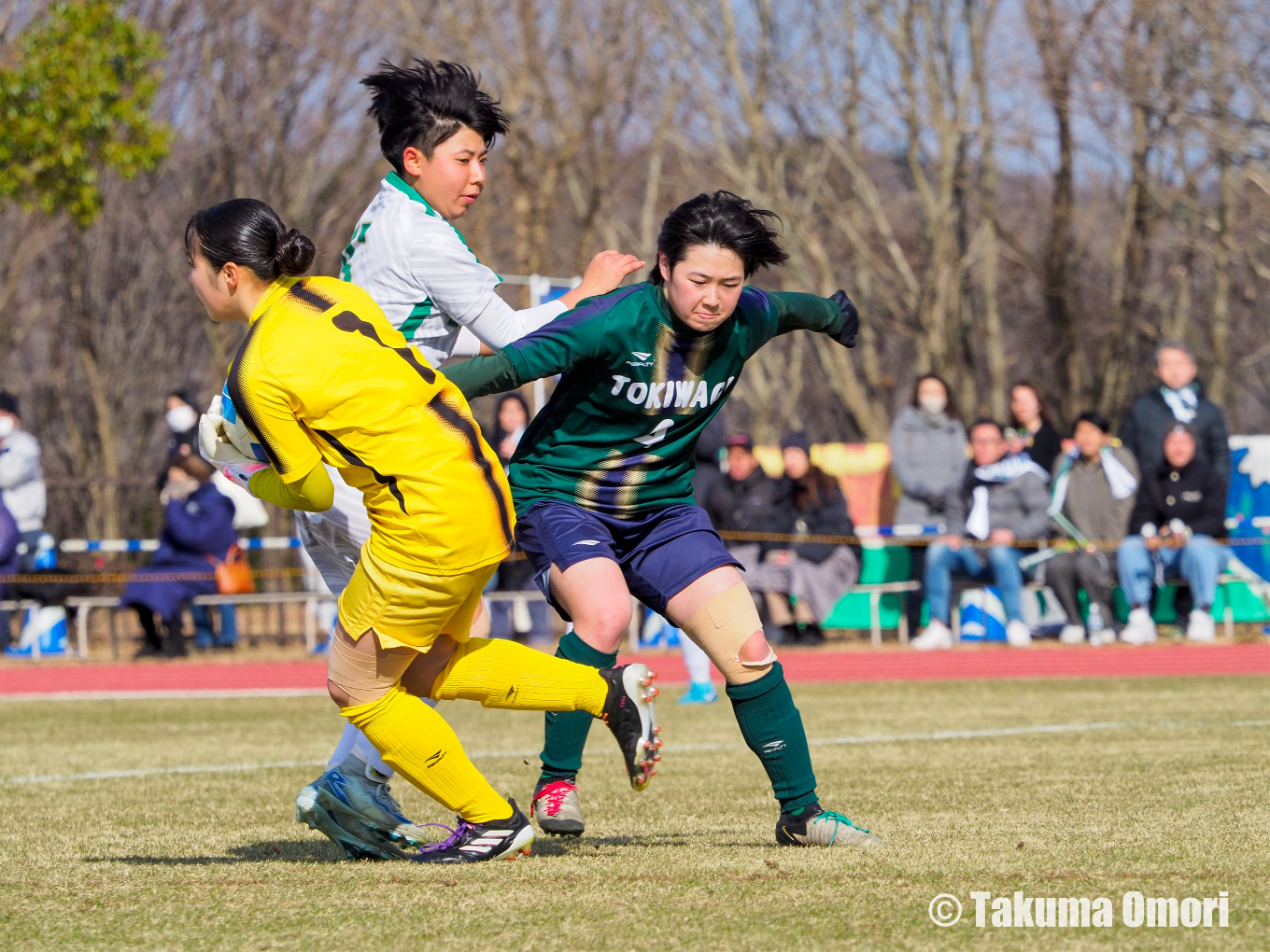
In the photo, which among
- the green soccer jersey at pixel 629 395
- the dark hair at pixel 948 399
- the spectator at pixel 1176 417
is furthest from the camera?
the dark hair at pixel 948 399

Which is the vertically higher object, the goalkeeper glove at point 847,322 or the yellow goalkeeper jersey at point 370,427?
the goalkeeper glove at point 847,322

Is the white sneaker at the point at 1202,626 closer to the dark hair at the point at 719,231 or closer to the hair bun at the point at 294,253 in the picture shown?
the dark hair at the point at 719,231

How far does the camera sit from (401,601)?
4.03 meters

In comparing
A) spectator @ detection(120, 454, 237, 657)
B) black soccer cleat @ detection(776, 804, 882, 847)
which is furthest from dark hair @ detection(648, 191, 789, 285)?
spectator @ detection(120, 454, 237, 657)

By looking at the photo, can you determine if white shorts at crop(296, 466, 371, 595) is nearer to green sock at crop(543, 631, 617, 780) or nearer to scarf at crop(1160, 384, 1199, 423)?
green sock at crop(543, 631, 617, 780)

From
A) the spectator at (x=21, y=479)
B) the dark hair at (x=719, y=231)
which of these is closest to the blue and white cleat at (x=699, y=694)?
the dark hair at (x=719, y=231)

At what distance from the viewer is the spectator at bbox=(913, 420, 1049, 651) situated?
45.6ft

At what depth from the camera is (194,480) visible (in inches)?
567

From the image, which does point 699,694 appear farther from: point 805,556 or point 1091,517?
point 1091,517

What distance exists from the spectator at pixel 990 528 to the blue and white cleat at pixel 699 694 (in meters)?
4.29

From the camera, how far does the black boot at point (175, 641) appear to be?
1424 cm

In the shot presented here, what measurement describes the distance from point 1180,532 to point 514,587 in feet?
18.0

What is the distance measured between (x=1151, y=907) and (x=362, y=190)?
21.2 meters

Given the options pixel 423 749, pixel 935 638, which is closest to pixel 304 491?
pixel 423 749
